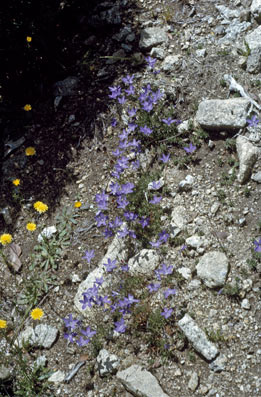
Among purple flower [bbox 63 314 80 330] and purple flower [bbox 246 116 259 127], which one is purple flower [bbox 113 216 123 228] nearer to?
purple flower [bbox 63 314 80 330]

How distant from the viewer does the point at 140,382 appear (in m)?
3.68

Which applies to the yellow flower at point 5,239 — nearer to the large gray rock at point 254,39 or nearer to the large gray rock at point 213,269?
the large gray rock at point 213,269

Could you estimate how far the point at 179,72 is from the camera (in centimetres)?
537

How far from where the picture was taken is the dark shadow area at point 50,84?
5324 millimetres

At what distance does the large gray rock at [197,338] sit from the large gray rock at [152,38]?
11.5ft

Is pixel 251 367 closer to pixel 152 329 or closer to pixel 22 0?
Result: pixel 152 329

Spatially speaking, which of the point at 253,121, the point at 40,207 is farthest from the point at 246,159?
the point at 40,207

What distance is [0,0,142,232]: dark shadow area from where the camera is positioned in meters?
5.32

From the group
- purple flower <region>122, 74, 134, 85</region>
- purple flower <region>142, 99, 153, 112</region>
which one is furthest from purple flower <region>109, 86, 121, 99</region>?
purple flower <region>142, 99, 153, 112</region>

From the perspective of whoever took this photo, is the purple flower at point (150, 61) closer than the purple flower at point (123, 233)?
No

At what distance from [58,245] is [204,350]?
1916mm

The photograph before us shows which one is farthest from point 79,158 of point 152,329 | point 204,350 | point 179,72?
point 204,350

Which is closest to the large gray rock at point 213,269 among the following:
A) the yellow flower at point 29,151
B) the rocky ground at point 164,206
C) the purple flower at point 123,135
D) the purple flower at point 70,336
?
the rocky ground at point 164,206

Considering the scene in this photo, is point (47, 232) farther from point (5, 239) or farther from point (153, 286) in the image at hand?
point (153, 286)
